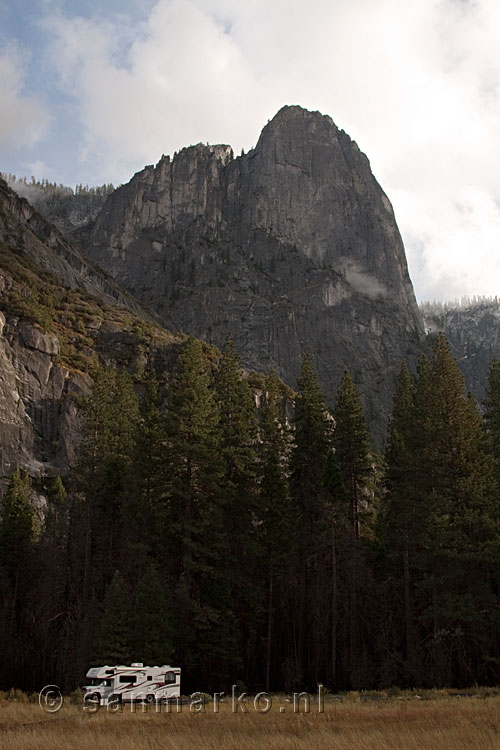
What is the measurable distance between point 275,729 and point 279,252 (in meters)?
157

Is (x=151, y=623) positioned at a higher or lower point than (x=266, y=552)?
lower

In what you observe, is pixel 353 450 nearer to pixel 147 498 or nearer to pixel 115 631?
pixel 147 498

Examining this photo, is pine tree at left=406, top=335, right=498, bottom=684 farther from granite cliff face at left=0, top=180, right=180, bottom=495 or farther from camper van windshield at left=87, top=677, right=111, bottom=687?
granite cliff face at left=0, top=180, right=180, bottom=495

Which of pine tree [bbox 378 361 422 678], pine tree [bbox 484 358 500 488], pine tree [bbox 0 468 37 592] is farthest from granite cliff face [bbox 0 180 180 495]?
pine tree [bbox 484 358 500 488]

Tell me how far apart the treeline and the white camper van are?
204 centimetres

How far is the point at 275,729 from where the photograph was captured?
51.2ft

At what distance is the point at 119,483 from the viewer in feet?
135

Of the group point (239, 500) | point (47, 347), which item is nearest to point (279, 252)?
point (47, 347)

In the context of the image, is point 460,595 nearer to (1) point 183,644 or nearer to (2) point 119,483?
(1) point 183,644

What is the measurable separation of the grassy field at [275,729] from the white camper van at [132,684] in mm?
5030

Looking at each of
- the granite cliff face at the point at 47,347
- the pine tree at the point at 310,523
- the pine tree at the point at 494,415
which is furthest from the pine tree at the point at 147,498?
the granite cliff face at the point at 47,347

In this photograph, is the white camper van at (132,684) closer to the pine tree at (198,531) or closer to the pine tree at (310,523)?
the pine tree at (198,531)

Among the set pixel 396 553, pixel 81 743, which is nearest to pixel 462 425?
pixel 396 553

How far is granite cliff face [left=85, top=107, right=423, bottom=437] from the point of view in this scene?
148 m
